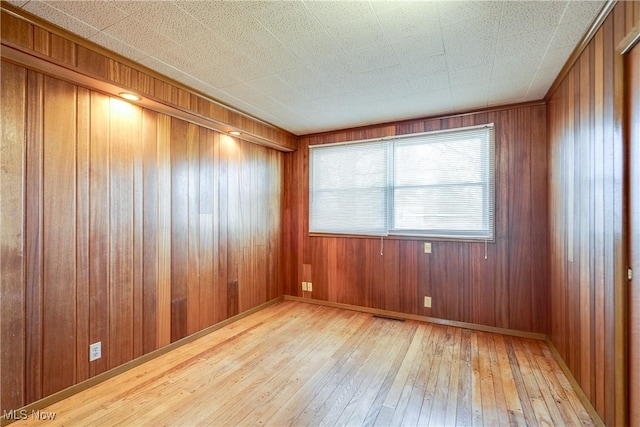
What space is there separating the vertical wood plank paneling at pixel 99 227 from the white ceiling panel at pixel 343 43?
568mm

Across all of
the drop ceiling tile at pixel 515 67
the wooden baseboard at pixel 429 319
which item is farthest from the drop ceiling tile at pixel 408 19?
the wooden baseboard at pixel 429 319

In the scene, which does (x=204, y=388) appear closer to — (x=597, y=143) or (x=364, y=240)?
(x=364, y=240)

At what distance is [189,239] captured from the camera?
Answer: 10.2 ft

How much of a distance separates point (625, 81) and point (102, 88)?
3.47 m

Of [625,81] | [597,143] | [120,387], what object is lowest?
[120,387]

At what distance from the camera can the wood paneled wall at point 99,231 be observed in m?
1.91

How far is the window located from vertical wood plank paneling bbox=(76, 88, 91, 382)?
109 inches

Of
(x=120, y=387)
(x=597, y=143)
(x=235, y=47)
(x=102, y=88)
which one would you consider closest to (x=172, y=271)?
(x=120, y=387)

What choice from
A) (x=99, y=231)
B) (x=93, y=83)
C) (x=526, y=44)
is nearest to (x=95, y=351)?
(x=99, y=231)

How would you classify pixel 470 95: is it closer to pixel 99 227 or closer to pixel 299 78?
pixel 299 78

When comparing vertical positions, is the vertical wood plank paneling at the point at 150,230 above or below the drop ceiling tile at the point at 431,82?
below

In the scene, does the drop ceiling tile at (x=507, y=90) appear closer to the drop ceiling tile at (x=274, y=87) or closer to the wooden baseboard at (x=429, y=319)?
the drop ceiling tile at (x=274, y=87)

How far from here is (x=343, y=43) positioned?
2055 millimetres

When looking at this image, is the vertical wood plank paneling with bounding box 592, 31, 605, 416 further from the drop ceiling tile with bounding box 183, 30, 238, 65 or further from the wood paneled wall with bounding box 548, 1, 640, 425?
the drop ceiling tile with bounding box 183, 30, 238, 65
